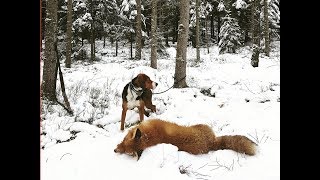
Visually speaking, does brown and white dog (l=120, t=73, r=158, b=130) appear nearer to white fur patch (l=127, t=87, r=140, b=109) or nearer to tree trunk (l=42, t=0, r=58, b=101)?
white fur patch (l=127, t=87, r=140, b=109)

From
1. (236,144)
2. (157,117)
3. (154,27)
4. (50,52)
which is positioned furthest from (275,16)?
(236,144)

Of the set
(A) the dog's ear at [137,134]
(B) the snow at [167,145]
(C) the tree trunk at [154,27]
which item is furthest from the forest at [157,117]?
(C) the tree trunk at [154,27]

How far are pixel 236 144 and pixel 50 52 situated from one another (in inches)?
220

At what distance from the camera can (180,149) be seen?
388 cm

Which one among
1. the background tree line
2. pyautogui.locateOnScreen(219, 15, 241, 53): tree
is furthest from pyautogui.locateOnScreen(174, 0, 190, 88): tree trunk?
pyautogui.locateOnScreen(219, 15, 241, 53): tree

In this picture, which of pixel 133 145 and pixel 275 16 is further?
pixel 275 16

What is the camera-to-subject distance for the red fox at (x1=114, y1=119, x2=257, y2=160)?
3.82m

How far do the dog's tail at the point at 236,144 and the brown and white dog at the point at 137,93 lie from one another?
90.7 inches

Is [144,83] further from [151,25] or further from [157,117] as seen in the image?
[151,25]

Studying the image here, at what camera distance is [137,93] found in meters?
6.16
